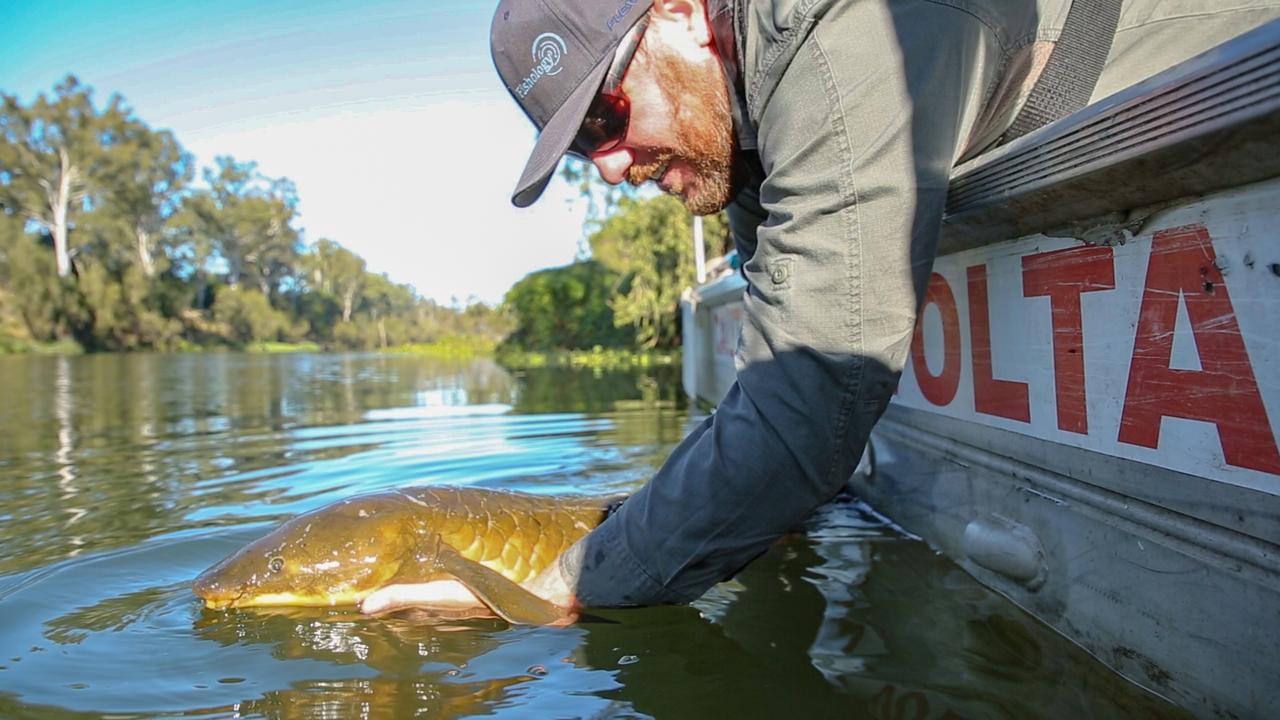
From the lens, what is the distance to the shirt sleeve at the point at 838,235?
55.7 inches

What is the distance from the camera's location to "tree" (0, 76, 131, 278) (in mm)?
44531

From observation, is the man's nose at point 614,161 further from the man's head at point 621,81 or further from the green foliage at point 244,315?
the green foliage at point 244,315

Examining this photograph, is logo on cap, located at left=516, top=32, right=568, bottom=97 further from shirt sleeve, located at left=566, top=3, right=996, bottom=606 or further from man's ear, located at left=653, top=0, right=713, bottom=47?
shirt sleeve, located at left=566, top=3, right=996, bottom=606

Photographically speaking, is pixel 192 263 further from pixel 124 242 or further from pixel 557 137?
pixel 557 137

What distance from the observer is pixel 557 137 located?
178 centimetres

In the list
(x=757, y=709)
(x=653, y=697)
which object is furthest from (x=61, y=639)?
(x=757, y=709)

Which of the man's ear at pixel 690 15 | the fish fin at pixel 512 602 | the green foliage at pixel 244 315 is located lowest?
the fish fin at pixel 512 602

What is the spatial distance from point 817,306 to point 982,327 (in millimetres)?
809

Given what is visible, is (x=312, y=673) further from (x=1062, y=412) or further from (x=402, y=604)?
(x=1062, y=412)

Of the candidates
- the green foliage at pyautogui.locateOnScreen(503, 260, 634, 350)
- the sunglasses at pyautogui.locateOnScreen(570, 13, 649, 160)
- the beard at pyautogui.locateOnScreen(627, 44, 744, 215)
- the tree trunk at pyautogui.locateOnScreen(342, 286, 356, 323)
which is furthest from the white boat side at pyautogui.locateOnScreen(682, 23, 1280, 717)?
the tree trunk at pyautogui.locateOnScreen(342, 286, 356, 323)

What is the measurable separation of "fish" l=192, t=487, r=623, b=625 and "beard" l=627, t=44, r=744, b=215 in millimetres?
1143

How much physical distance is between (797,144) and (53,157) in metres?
57.3

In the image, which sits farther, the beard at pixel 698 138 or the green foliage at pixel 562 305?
the green foliage at pixel 562 305

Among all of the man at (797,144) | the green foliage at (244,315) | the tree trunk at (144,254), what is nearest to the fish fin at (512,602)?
the man at (797,144)
